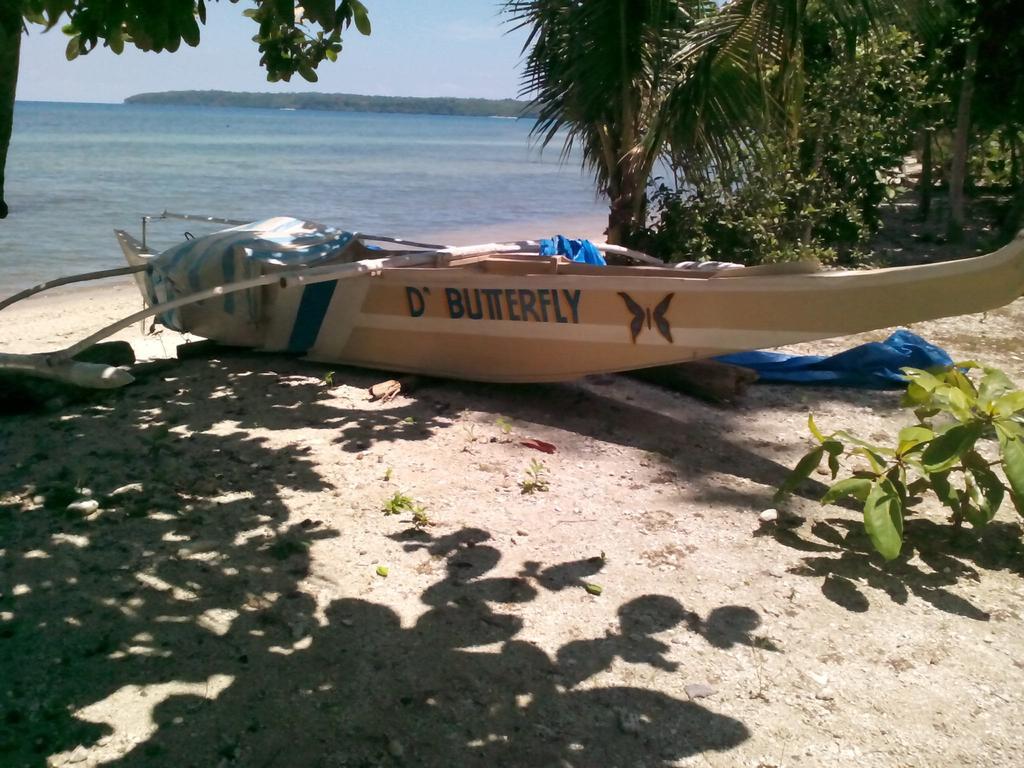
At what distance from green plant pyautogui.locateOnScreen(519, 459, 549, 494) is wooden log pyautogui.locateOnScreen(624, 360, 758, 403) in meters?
1.58

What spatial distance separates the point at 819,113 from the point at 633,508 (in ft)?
26.0

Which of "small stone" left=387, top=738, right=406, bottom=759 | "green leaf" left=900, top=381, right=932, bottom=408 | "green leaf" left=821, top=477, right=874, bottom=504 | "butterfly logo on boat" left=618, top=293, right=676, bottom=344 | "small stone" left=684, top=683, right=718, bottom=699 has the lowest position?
"small stone" left=387, top=738, right=406, bottom=759

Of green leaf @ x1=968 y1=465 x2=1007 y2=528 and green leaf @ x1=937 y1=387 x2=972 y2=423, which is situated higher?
green leaf @ x1=937 y1=387 x2=972 y2=423

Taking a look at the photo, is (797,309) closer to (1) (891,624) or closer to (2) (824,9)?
(1) (891,624)

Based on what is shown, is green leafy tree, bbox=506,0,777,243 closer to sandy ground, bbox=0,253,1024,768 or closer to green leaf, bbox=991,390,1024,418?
sandy ground, bbox=0,253,1024,768

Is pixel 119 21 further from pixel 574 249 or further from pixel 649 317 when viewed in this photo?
pixel 574 249

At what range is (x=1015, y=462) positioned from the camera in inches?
149

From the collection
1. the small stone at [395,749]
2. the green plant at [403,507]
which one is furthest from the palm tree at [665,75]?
the small stone at [395,749]

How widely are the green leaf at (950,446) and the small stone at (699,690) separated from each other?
1448 mm

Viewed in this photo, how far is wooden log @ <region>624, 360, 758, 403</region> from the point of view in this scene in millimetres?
6199

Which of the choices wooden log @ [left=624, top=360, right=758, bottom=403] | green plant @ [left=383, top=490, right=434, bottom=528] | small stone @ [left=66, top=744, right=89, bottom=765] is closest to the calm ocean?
wooden log @ [left=624, top=360, right=758, bottom=403]

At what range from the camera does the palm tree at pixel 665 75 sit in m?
7.34

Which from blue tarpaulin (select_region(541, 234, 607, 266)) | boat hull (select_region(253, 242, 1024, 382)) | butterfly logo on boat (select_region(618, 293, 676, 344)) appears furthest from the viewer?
blue tarpaulin (select_region(541, 234, 607, 266))

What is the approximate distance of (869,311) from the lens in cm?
486
